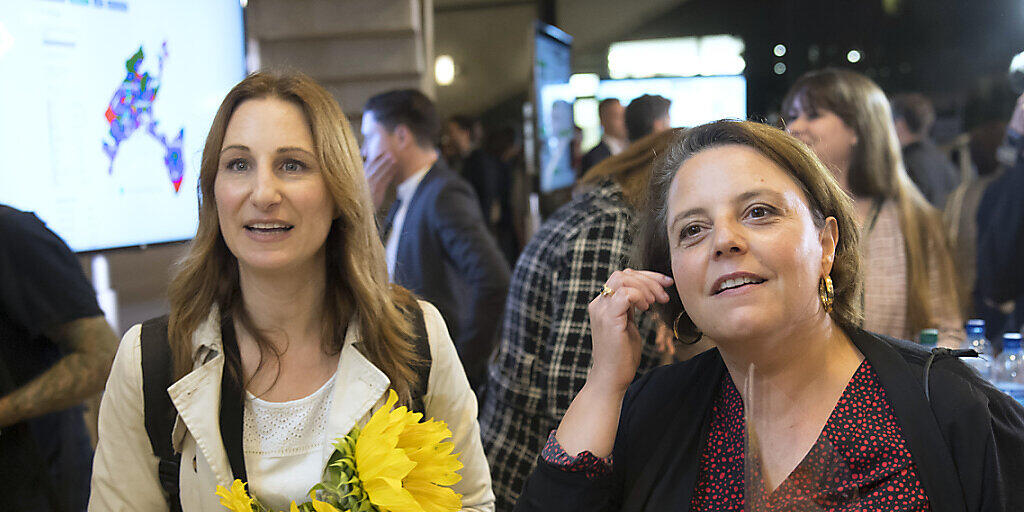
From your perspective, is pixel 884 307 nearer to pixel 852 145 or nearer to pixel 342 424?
pixel 852 145

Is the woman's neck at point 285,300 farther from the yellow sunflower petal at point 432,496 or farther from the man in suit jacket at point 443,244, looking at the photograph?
the man in suit jacket at point 443,244

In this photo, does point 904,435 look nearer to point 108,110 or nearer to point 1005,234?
point 108,110

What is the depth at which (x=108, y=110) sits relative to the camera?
2.30 metres

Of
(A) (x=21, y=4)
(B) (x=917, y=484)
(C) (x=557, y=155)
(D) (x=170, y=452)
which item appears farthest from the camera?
(C) (x=557, y=155)

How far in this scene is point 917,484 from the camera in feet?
4.44

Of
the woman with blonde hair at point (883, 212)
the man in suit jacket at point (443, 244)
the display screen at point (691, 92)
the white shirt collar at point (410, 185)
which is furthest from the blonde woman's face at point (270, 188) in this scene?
the display screen at point (691, 92)

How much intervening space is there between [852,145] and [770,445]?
181 centimetres

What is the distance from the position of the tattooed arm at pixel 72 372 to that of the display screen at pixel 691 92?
5774 millimetres

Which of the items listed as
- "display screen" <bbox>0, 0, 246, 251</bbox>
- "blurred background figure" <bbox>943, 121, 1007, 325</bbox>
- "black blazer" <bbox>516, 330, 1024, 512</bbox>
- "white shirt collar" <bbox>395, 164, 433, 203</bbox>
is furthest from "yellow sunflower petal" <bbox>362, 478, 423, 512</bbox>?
"blurred background figure" <bbox>943, 121, 1007, 325</bbox>

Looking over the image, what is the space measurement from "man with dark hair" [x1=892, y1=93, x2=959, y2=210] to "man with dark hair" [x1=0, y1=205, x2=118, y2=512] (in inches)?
177

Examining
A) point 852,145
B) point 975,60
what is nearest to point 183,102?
point 852,145

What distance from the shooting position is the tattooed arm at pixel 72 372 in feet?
6.35

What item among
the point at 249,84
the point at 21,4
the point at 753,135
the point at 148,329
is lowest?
the point at 148,329

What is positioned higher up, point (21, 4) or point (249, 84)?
point (21, 4)
